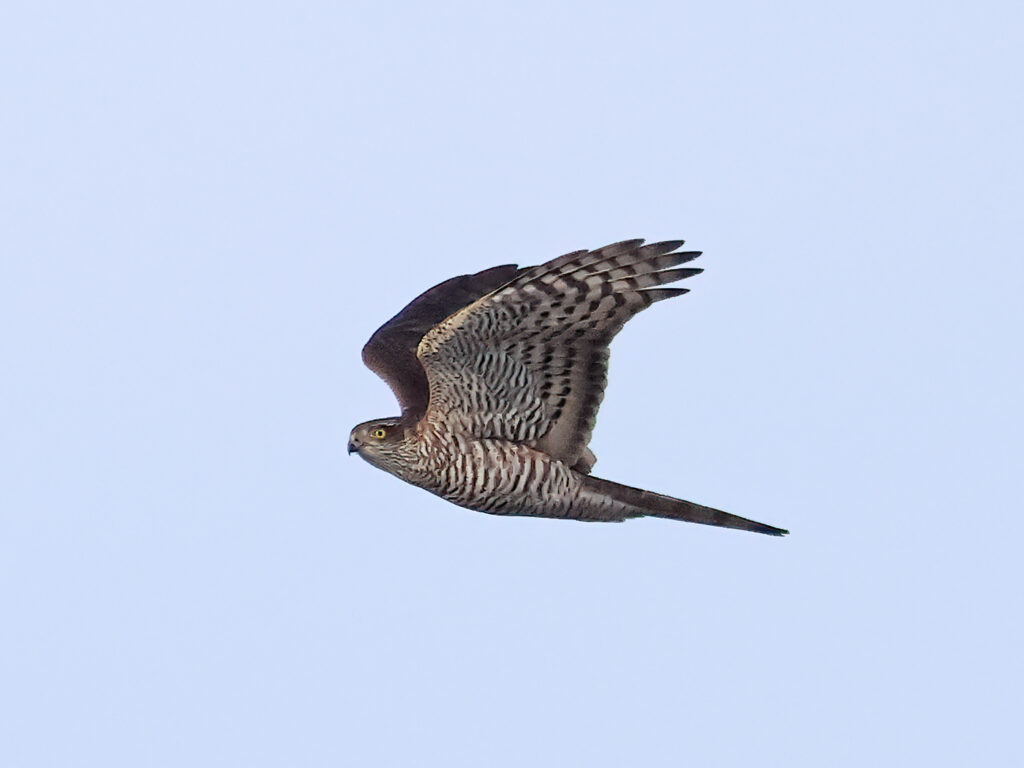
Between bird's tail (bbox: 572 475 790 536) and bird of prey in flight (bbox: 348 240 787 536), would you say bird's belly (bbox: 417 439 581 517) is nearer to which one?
bird of prey in flight (bbox: 348 240 787 536)

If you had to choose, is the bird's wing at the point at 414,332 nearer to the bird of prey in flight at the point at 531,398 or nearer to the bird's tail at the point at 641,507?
the bird of prey in flight at the point at 531,398

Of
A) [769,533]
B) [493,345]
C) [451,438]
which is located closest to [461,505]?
[451,438]

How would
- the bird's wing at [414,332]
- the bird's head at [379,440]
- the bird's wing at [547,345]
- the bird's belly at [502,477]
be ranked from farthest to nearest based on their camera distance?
1. the bird's wing at [414,332]
2. the bird's head at [379,440]
3. the bird's belly at [502,477]
4. the bird's wing at [547,345]

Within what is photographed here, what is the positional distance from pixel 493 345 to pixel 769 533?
2184 millimetres

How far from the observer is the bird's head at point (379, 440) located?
411 inches

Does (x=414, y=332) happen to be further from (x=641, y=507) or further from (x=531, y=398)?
(x=641, y=507)

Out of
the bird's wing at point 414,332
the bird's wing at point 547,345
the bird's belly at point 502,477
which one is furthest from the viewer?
the bird's wing at point 414,332

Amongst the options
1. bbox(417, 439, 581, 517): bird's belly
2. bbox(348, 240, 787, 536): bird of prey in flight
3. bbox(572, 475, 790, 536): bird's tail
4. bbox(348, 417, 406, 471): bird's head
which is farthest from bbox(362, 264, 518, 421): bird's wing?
bbox(572, 475, 790, 536): bird's tail

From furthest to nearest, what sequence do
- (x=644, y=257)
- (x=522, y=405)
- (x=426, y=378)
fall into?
(x=426, y=378), (x=522, y=405), (x=644, y=257)

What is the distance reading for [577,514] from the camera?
10.6 m

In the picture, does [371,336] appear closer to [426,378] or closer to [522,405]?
[426,378]

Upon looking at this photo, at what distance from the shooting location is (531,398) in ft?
33.7

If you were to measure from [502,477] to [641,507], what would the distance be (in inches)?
36.3

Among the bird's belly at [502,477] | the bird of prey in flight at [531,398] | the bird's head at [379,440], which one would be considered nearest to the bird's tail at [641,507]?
the bird of prey in flight at [531,398]
